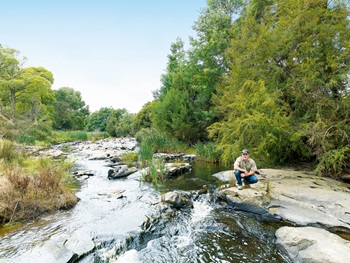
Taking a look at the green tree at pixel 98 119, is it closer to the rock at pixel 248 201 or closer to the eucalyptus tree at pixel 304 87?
the eucalyptus tree at pixel 304 87

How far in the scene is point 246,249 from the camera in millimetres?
3852

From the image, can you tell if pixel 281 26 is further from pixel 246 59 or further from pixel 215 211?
pixel 215 211

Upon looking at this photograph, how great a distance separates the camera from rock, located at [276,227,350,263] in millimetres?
3079

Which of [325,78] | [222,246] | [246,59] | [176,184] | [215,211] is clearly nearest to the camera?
[222,246]

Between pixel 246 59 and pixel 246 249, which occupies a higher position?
pixel 246 59

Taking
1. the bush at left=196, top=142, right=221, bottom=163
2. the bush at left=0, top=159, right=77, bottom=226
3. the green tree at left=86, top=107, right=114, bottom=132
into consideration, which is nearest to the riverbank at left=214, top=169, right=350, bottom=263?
the bush at left=0, top=159, right=77, bottom=226

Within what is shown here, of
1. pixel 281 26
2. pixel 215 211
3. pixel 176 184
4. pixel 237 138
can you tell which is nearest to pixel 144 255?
pixel 215 211

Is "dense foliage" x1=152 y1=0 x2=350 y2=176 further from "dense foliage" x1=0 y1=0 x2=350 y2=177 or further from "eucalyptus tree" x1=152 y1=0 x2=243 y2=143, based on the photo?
"eucalyptus tree" x1=152 y1=0 x2=243 y2=143

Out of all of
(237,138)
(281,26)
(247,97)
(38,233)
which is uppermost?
(281,26)

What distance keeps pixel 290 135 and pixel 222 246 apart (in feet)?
17.3

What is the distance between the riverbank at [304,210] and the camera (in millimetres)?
3363

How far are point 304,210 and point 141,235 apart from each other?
393 cm

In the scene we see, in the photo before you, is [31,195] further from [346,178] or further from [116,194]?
[346,178]

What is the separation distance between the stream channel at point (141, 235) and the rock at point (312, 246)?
248 millimetres
